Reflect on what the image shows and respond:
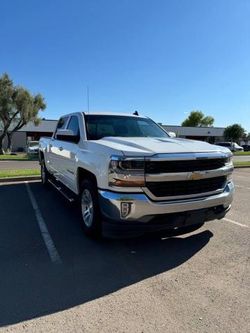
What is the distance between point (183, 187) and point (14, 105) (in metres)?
40.1

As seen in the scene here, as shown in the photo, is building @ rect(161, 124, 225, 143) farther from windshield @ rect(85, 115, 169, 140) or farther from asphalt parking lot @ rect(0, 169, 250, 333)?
asphalt parking lot @ rect(0, 169, 250, 333)

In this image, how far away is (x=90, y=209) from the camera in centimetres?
517

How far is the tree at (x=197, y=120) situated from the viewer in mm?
110125

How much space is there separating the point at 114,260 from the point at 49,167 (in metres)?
4.89

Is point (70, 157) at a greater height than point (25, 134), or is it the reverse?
point (70, 157)

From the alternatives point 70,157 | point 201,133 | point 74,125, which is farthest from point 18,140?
point 70,157

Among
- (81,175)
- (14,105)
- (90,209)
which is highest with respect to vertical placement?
(14,105)

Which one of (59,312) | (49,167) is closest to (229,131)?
(49,167)

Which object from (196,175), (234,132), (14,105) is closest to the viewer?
(196,175)

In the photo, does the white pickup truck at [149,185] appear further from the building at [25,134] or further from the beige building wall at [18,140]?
the beige building wall at [18,140]

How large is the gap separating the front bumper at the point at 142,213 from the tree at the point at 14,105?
3895 centimetres

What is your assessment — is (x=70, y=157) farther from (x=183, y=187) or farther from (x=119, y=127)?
(x=183, y=187)

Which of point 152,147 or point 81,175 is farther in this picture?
point 81,175

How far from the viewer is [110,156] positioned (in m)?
4.48
